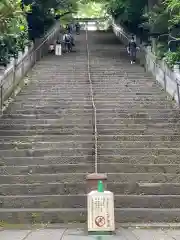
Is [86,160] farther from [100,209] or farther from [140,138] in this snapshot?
[100,209]

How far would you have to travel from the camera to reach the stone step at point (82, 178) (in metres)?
11.8

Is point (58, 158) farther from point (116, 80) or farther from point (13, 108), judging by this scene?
point (116, 80)

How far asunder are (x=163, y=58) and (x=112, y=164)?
1052cm

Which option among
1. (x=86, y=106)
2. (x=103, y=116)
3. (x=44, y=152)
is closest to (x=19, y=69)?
(x=86, y=106)

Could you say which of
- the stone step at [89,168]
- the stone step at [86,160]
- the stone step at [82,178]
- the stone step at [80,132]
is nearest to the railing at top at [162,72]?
the stone step at [80,132]

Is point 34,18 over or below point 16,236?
over

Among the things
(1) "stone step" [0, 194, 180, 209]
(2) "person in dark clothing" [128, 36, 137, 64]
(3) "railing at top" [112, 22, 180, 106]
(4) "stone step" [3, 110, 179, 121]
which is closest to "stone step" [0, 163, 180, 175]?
(1) "stone step" [0, 194, 180, 209]

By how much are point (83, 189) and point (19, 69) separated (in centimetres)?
1153

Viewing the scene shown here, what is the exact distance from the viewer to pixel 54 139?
14.5 m

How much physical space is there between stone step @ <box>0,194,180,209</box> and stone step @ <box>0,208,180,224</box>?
345 millimetres

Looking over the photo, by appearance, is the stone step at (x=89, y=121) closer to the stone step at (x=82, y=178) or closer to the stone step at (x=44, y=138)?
the stone step at (x=44, y=138)

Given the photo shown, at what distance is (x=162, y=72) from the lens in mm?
21609

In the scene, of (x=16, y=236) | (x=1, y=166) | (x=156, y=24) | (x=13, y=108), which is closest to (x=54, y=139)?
(x=1, y=166)

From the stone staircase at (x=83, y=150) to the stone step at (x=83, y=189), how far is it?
0.07 ft
